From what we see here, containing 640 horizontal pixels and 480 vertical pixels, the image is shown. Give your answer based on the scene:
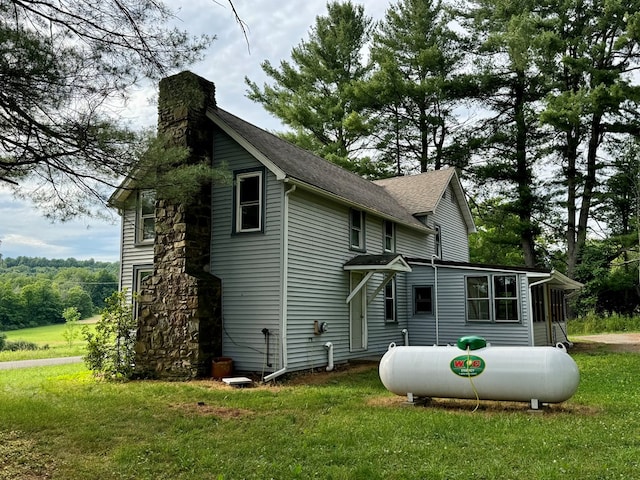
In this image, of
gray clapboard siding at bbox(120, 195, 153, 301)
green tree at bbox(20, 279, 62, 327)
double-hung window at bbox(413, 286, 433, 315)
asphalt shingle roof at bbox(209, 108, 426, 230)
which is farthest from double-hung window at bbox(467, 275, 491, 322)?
green tree at bbox(20, 279, 62, 327)

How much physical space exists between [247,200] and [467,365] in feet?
21.1

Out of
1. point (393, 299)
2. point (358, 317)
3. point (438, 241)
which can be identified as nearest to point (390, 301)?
point (393, 299)

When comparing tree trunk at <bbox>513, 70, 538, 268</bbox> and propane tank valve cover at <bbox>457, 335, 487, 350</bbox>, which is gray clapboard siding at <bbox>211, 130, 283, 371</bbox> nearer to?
propane tank valve cover at <bbox>457, 335, 487, 350</bbox>

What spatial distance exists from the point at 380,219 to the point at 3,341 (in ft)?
72.7

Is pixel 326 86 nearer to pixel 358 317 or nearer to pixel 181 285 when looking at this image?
pixel 358 317

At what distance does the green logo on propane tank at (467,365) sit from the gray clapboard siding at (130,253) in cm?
889

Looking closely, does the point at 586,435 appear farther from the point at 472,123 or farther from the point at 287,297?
the point at 472,123

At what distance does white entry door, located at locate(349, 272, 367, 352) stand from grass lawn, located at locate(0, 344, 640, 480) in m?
4.33

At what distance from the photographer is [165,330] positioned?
434 inches

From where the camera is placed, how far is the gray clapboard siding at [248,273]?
1095 centimetres

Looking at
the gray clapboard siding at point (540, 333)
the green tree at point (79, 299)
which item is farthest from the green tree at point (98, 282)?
the gray clapboard siding at point (540, 333)

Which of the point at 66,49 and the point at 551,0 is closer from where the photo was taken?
the point at 66,49

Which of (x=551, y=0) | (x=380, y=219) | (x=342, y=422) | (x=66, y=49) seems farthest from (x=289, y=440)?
(x=551, y=0)

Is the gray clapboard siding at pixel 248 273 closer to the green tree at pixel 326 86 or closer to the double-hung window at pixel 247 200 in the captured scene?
the double-hung window at pixel 247 200
